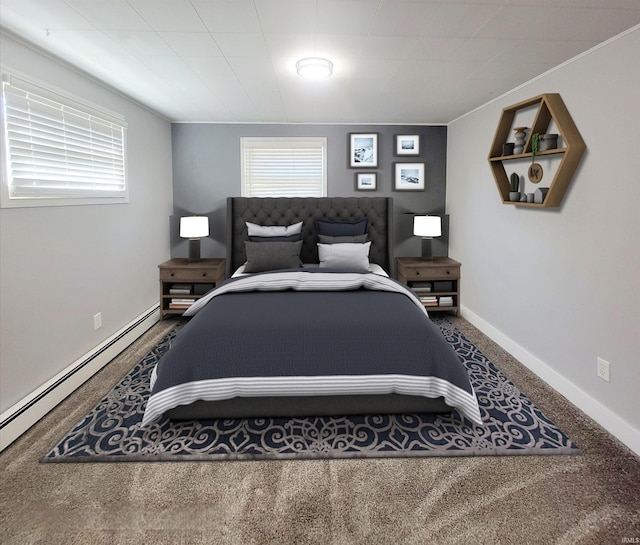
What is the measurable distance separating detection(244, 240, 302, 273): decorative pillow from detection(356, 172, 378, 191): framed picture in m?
1.37

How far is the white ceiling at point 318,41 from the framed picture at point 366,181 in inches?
55.4

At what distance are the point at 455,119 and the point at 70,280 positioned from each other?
14.0ft

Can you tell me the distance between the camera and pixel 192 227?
4.84 metres

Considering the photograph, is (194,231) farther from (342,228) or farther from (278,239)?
(342,228)

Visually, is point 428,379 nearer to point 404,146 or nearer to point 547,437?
point 547,437

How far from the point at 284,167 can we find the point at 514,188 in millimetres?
2769

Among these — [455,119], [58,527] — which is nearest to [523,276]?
[455,119]

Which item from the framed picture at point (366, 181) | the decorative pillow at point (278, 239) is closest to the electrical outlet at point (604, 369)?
the decorative pillow at point (278, 239)

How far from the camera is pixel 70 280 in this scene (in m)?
3.15

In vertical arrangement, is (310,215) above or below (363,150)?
below

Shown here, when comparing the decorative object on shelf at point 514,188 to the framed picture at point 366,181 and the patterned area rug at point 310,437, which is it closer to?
the patterned area rug at point 310,437

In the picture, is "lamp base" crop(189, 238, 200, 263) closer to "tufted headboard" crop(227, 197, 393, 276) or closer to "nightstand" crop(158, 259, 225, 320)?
"nightstand" crop(158, 259, 225, 320)

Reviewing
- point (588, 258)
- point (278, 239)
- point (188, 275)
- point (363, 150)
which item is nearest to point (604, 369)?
point (588, 258)

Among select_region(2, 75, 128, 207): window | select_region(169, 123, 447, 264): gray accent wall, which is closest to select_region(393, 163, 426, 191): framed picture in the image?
select_region(169, 123, 447, 264): gray accent wall
